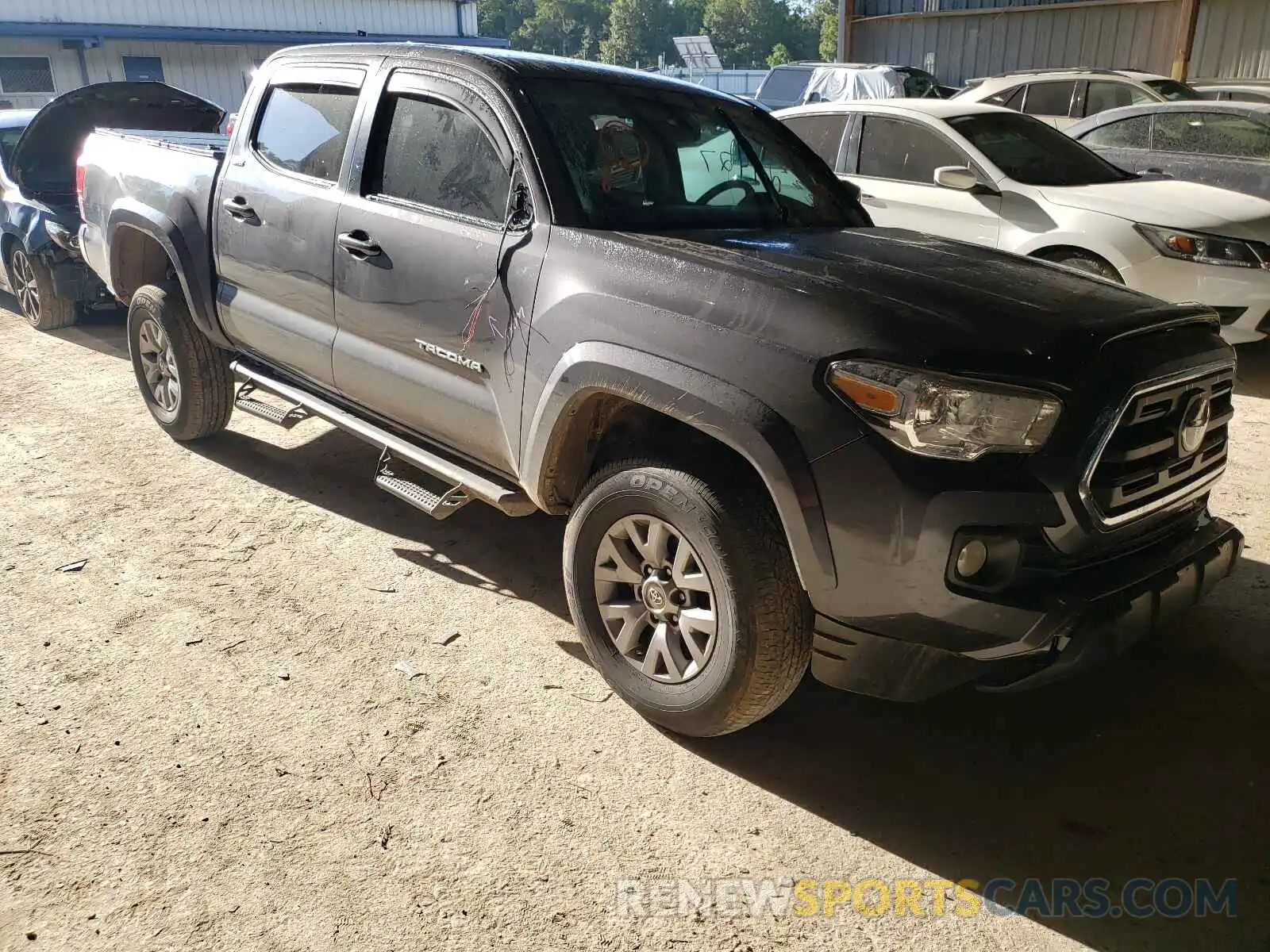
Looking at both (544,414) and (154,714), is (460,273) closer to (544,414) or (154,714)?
(544,414)

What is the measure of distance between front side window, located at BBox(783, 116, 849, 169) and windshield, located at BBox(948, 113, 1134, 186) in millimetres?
872

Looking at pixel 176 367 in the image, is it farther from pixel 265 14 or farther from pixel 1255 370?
pixel 265 14

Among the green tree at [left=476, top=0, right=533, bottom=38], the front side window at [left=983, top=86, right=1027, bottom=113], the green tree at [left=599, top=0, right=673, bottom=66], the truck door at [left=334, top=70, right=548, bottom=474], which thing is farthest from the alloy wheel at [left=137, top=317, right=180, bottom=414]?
the green tree at [left=599, top=0, right=673, bottom=66]

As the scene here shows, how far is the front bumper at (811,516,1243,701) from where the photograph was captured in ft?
8.07

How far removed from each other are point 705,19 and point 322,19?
288 feet

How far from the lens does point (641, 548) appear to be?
302 cm

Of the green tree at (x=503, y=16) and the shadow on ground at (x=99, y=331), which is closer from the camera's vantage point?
the shadow on ground at (x=99, y=331)

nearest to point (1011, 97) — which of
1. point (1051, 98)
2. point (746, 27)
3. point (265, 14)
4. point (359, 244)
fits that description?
point (1051, 98)

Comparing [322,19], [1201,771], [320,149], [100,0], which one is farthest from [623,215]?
[322,19]

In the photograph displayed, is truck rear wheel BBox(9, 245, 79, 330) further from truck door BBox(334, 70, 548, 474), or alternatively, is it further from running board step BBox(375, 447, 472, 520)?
running board step BBox(375, 447, 472, 520)

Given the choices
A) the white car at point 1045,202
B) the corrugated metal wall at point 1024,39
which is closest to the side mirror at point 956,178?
the white car at point 1045,202

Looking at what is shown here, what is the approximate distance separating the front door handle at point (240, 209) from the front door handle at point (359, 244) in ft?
2.44

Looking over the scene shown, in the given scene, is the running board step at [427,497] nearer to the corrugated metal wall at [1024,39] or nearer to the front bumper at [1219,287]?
the front bumper at [1219,287]

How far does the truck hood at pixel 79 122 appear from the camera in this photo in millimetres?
7738
